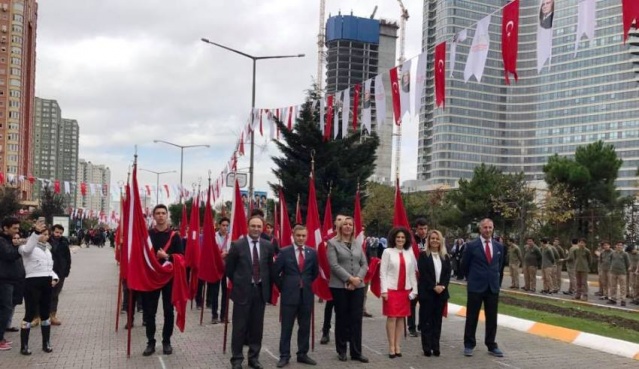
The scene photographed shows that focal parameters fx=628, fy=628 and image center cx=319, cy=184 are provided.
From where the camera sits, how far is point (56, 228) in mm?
11039

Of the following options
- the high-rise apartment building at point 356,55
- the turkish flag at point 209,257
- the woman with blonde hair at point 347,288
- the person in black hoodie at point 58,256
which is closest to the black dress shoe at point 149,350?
the turkish flag at point 209,257

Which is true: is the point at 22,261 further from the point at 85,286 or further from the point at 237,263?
the point at 85,286

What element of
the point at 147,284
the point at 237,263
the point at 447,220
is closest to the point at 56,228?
the point at 147,284

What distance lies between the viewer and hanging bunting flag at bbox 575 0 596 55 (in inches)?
368

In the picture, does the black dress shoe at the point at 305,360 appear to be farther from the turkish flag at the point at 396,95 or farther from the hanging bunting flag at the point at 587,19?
the turkish flag at the point at 396,95

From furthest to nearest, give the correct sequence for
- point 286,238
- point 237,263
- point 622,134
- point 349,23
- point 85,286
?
point 622,134, point 349,23, point 85,286, point 286,238, point 237,263

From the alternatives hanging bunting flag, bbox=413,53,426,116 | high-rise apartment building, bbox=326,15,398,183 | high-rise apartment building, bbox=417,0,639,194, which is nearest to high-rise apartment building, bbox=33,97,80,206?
high-rise apartment building, bbox=326,15,398,183

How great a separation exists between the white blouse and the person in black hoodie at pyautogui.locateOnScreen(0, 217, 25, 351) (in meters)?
4.98

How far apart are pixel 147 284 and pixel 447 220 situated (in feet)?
122

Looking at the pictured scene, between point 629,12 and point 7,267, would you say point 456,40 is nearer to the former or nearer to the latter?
point 629,12

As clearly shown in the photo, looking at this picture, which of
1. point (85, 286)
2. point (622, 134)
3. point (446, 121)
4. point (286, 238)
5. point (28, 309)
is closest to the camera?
point (28, 309)

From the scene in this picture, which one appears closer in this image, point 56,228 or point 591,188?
point 56,228

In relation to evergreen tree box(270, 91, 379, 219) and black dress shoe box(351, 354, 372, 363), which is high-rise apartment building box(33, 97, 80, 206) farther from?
black dress shoe box(351, 354, 372, 363)

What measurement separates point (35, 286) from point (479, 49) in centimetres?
860
